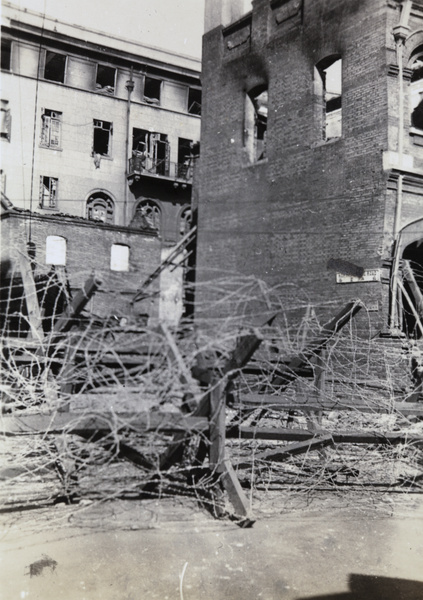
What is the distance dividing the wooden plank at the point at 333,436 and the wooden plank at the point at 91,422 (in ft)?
2.51

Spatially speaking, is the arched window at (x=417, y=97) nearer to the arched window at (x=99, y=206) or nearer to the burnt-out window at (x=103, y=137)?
the burnt-out window at (x=103, y=137)

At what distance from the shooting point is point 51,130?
16.4 m

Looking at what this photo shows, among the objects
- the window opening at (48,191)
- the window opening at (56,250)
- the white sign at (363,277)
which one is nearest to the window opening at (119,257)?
the window opening at (56,250)

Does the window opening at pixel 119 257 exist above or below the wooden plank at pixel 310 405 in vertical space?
above

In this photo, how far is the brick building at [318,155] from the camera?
40.5ft

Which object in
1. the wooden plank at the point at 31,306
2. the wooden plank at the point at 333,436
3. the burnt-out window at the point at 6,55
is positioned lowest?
the wooden plank at the point at 333,436

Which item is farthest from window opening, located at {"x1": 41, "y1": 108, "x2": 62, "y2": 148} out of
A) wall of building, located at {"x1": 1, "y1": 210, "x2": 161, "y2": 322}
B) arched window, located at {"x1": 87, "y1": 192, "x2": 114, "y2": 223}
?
wall of building, located at {"x1": 1, "y1": 210, "x2": 161, "y2": 322}

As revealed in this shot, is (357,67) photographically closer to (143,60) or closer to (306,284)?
(306,284)

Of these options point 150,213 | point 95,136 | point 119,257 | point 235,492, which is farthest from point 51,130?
point 235,492

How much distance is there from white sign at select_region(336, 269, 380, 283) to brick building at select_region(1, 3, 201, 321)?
4.53m

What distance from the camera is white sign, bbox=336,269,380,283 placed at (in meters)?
12.2

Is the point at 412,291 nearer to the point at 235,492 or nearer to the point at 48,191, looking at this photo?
the point at 235,492

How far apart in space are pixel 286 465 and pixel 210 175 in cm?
1122

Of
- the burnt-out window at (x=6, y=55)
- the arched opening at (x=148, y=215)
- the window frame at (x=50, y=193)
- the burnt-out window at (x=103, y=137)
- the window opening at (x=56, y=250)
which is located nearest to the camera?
the window opening at (x=56, y=250)
